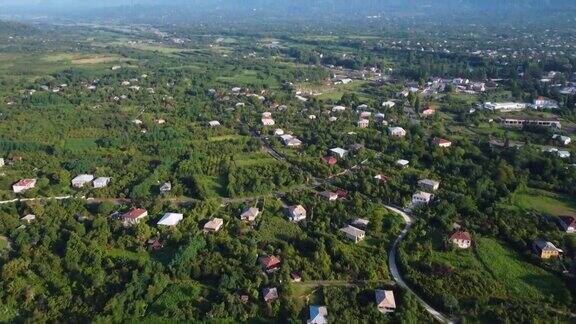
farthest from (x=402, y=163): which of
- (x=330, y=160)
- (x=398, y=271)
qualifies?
(x=398, y=271)

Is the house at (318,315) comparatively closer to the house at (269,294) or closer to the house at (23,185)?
the house at (269,294)

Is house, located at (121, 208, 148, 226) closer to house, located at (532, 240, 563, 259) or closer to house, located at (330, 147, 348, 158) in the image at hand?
house, located at (330, 147, 348, 158)

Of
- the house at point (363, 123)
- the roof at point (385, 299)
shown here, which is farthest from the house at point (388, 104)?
the roof at point (385, 299)

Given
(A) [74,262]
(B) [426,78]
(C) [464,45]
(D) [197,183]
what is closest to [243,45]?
(C) [464,45]

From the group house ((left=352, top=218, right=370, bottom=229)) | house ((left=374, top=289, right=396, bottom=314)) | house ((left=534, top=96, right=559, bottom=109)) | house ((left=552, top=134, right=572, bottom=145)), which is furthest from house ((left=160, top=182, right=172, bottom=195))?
house ((left=534, top=96, right=559, bottom=109))

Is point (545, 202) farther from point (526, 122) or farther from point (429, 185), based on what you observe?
point (526, 122)

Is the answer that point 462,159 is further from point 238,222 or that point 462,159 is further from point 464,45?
point 464,45
